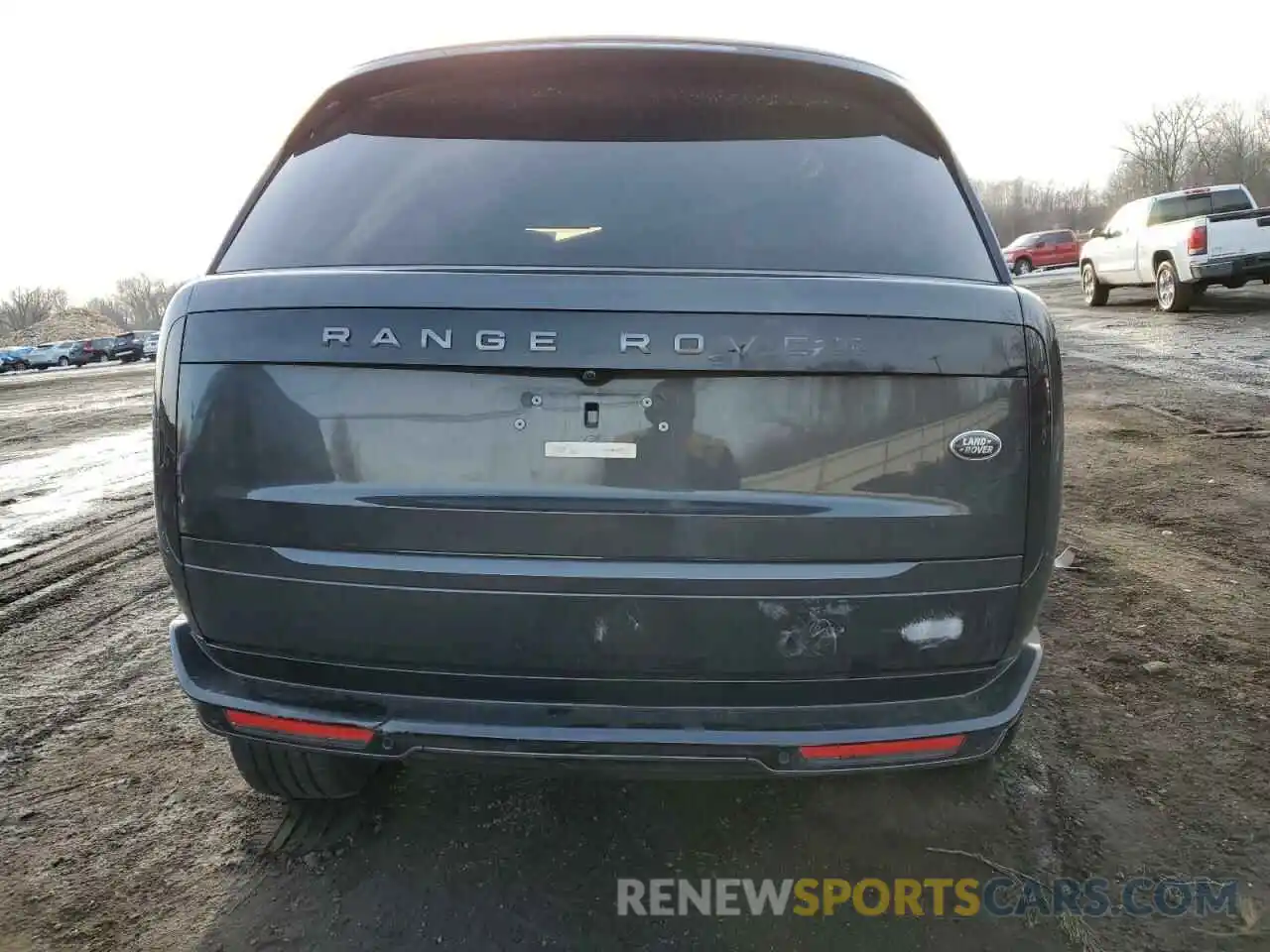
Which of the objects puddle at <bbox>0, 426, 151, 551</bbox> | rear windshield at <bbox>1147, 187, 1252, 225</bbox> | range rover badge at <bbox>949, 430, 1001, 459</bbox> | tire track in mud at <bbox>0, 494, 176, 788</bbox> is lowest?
tire track in mud at <bbox>0, 494, 176, 788</bbox>

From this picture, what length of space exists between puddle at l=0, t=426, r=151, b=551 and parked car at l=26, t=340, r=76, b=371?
5436 cm

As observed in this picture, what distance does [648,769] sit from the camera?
6.11 feet

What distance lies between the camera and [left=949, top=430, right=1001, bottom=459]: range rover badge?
5.88 feet

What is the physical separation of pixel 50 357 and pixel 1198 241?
61585 millimetres

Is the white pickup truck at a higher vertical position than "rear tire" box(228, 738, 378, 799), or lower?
higher

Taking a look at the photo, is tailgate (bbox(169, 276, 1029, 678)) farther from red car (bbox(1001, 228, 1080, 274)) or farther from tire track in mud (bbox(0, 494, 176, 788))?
red car (bbox(1001, 228, 1080, 274))

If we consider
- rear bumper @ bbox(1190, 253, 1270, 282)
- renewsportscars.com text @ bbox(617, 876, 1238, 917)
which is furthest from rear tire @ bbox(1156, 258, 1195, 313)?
renewsportscars.com text @ bbox(617, 876, 1238, 917)

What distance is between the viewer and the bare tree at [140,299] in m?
134

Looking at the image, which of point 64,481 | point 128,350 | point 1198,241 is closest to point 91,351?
point 128,350

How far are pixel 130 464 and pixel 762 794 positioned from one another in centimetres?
802

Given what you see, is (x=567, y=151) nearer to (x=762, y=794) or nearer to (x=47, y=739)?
(x=762, y=794)

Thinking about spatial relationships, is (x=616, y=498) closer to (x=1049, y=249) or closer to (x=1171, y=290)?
(x=1171, y=290)

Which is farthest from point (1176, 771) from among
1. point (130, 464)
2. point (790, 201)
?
point (130, 464)

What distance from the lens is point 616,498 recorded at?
177 centimetres
